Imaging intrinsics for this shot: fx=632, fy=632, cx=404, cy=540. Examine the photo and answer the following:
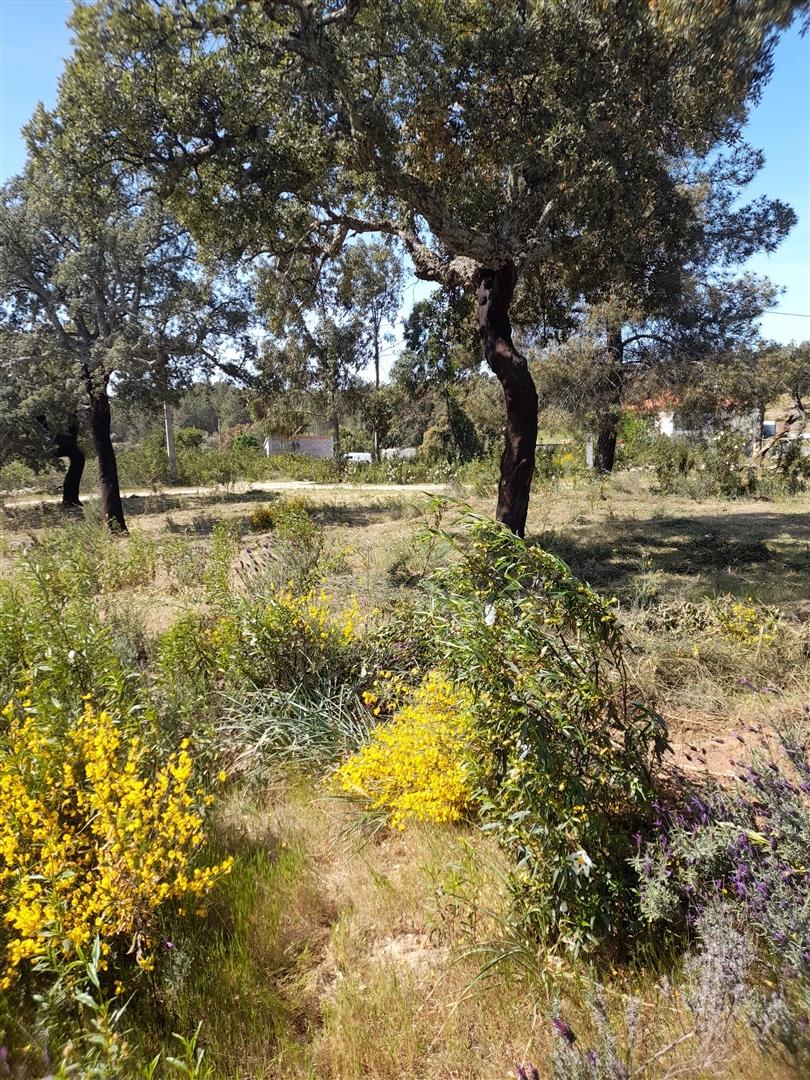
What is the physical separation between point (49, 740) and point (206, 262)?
23.7 feet

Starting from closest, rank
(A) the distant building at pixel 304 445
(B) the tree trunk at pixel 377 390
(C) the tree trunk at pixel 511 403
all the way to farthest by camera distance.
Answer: (C) the tree trunk at pixel 511 403 < (B) the tree trunk at pixel 377 390 < (A) the distant building at pixel 304 445

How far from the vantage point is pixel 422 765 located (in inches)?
104

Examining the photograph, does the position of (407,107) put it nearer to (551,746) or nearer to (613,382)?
(551,746)

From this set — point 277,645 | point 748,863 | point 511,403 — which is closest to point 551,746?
point 748,863

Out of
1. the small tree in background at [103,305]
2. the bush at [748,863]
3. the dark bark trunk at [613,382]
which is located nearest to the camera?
the bush at [748,863]

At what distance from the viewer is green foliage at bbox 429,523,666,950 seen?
1.96 m

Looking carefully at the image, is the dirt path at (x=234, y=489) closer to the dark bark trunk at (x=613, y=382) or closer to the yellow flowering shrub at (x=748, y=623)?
the dark bark trunk at (x=613, y=382)

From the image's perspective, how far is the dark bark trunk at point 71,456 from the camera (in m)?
16.6

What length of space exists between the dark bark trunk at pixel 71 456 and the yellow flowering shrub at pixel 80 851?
1537 cm

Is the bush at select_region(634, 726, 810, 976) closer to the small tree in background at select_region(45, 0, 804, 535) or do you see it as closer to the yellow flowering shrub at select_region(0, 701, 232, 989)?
the yellow flowering shrub at select_region(0, 701, 232, 989)

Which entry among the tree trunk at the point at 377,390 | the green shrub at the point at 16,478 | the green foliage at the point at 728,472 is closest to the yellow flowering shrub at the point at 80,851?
the green foliage at the point at 728,472

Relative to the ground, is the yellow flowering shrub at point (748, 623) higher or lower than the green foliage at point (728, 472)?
lower

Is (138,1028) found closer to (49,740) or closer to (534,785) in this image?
(49,740)

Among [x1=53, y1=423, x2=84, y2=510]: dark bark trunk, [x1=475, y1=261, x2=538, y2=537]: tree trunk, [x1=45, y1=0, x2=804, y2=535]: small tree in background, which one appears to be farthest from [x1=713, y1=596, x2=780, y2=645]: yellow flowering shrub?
[x1=53, y1=423, x2=84, y2=510]: dark bark trunk
